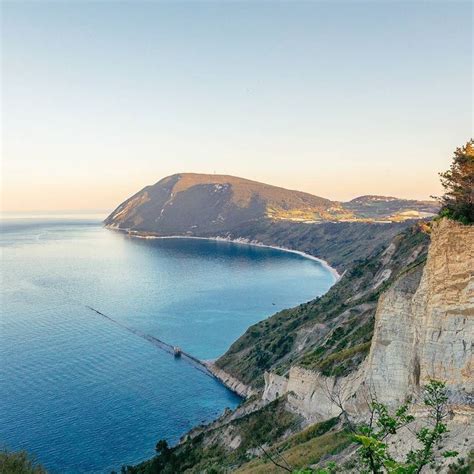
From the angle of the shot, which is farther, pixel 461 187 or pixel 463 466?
pixel 461 187

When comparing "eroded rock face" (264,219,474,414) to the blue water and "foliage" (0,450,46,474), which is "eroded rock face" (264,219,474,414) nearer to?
"foliage" (0,450,46,474)

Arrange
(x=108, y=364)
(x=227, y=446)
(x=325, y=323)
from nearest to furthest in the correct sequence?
1. (x=227, y=446)
2. (x=325, y=323)
3. (x=108, y=364)

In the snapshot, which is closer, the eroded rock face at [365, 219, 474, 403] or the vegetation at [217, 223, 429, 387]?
the eroded rock face at [365, 219, 474, 403]

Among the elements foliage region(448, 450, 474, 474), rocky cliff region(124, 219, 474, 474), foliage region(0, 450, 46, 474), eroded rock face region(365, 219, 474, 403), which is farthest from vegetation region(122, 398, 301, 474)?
foliage region(448, 450, 474, 474)

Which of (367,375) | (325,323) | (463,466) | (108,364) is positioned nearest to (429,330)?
(463,466)

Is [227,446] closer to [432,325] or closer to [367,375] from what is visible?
[367,375]

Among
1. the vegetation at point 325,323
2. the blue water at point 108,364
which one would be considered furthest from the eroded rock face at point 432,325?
the blue water at point 108,364

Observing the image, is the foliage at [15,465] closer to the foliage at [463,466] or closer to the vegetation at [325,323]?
the foliage at [463,466]

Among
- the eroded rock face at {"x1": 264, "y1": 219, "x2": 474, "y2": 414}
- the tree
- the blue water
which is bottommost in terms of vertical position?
the blue water
